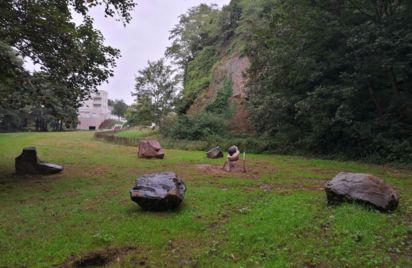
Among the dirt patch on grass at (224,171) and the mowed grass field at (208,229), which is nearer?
the mowed grass field at (208,229)

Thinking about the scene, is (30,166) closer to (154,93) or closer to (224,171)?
(224,171)

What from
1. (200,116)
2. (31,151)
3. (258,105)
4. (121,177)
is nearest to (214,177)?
(121,177)

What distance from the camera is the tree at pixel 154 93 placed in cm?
3256

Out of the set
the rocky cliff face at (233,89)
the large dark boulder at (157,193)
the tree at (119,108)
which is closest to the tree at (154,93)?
the rocky cliff face at (233,89)

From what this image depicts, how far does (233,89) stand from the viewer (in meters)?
29.3

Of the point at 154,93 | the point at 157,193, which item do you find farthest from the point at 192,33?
the point at 157,193

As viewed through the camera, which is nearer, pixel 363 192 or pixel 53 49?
pixel 363 192

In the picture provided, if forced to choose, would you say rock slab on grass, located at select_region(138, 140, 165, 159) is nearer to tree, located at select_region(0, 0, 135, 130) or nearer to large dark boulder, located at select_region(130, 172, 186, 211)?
tree, located at select_region(0, 0, 135, 130)

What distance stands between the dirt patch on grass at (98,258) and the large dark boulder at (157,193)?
1815 mm

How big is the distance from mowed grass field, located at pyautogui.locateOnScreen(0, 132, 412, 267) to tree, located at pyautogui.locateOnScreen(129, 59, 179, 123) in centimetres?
2251

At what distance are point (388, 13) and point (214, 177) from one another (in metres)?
10.6

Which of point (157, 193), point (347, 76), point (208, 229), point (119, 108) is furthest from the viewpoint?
point (119, 108)

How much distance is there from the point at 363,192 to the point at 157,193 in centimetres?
416

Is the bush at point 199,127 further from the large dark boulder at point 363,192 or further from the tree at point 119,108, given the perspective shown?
the tree at point 119,108
